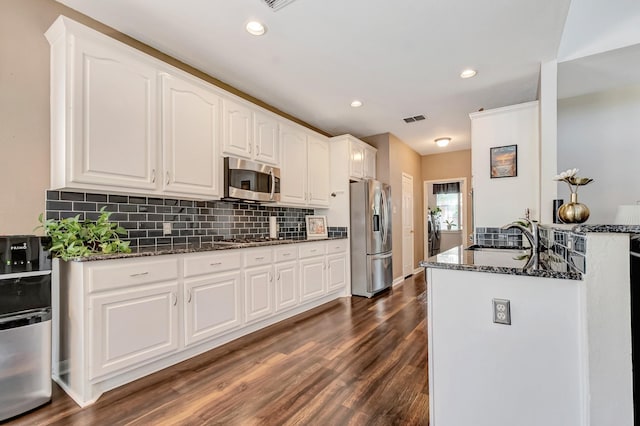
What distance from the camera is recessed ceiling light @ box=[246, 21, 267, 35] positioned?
2.26 metres

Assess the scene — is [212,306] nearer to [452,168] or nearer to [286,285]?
[286,285]

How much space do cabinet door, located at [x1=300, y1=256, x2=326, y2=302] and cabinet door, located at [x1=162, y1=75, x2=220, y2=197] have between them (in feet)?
4.52

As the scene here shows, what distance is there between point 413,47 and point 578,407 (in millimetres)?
2618

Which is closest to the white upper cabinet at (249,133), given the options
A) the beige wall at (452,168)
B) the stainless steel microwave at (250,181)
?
the stainless steel microwave at (250,181)

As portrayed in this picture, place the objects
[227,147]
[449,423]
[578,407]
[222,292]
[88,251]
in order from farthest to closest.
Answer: [227,147] < [222,292] < [88,251] < [449,423] < [578,407]

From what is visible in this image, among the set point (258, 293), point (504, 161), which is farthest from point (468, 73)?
point (258, 293)

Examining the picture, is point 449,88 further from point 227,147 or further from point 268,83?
point 227,147

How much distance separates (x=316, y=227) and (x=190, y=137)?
2268 millimetres

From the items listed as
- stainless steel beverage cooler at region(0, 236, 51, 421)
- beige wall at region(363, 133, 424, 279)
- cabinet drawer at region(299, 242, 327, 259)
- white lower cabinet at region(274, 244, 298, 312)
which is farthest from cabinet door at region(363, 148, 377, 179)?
stainless steel beverage cooler at region(0, 236, 51, 421)

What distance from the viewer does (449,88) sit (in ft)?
11.2

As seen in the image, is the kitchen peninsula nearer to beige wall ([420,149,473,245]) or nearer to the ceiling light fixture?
the ceiling light fixture

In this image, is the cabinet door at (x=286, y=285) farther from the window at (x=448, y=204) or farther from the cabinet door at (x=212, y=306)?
the window at (x=448, y=204)

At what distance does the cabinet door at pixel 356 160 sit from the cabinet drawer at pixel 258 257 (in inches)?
77.4

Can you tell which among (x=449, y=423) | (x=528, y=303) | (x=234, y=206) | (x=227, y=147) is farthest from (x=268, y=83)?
(x=449, y=423)
